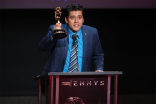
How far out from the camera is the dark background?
4629 mm

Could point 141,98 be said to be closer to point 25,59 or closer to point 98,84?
point 25,59

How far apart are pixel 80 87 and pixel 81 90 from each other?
24mm

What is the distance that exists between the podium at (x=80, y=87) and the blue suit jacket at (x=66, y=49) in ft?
1.84

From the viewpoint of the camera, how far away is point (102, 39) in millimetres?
4727

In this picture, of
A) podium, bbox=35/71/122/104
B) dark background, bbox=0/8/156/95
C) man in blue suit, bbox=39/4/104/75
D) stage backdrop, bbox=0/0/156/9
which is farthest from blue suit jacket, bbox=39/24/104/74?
dark background, bbox=0/8/156/95

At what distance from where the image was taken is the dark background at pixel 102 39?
4.63 meters

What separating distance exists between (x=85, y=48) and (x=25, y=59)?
7.53 ft

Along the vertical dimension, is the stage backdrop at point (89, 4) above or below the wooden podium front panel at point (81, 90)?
above

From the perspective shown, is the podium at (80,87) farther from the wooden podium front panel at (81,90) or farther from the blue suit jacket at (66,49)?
the blue suit jacket at (66,49)

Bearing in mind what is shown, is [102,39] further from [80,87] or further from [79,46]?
[80,87]

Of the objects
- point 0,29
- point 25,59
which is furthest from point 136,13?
point 0,29

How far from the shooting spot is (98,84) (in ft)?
6.58

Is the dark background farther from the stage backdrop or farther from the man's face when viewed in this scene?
the man's face

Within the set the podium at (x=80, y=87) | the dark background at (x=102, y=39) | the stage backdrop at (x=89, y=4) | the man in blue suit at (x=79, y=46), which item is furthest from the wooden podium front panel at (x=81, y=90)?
the dark background at (x=102, y=39)
